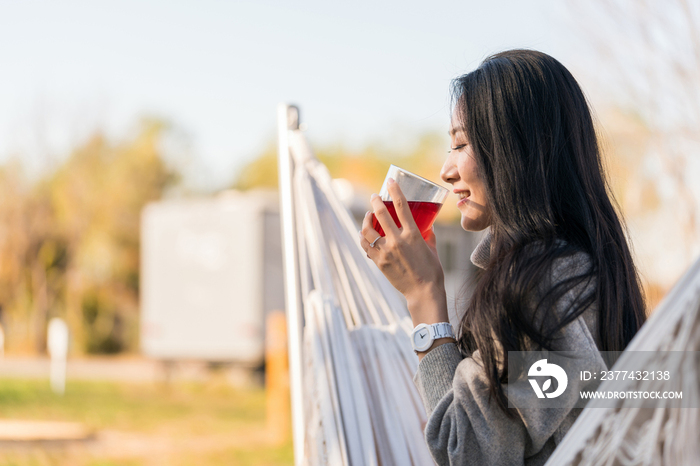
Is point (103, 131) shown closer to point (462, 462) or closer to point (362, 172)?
point (362, 172)

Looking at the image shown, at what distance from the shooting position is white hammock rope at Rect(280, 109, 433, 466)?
141 cm

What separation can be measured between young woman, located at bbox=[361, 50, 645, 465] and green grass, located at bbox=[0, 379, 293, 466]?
3735 millimetres

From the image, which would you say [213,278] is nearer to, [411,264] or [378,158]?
[411,264]

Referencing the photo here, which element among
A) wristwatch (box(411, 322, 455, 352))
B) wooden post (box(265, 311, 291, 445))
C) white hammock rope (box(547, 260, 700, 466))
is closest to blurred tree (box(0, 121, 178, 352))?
wooden post (box(265, 311, 291, 445))

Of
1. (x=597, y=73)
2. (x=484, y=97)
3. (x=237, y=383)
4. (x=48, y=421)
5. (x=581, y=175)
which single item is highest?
A: (x=597, y=73)

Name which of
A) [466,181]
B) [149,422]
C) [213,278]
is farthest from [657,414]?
[213,278]

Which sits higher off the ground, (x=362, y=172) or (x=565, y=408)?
(x=565, y=408)

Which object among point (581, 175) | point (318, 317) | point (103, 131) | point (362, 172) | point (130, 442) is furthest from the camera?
point (362, 172)

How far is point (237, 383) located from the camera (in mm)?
7805

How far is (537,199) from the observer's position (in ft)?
3.44

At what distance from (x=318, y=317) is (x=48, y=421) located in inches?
199

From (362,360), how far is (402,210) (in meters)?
0.60

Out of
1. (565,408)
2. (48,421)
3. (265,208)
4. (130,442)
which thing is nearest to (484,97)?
(565,408)

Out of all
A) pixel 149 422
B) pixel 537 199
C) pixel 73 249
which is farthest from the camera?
pixel 73 249
